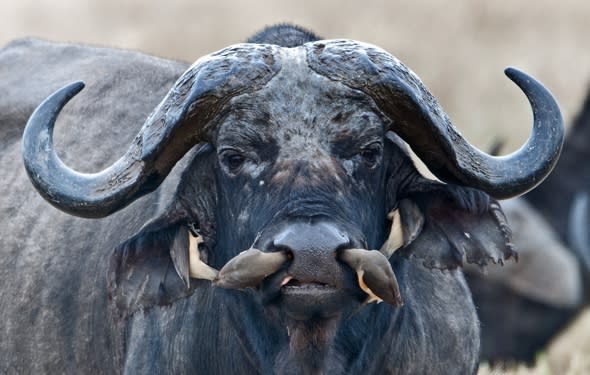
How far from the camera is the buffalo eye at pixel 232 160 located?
5898mm

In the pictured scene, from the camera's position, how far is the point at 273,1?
2325 centimetres

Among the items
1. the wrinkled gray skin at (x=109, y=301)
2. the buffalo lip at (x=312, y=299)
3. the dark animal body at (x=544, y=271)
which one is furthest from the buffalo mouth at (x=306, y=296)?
the dark animal body at (x=544, y=271)

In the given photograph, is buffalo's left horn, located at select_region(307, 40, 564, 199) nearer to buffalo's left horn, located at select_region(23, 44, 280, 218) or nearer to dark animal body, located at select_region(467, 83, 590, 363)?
buffalo's left horn, located at select_region(23, 44, 280, 218)

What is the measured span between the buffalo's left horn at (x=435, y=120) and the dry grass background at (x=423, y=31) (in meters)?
14.8

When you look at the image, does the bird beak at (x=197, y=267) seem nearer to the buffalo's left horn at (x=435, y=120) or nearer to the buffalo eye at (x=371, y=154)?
the buffalo eye at (x=371, y=154)

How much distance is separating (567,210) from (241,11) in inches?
315

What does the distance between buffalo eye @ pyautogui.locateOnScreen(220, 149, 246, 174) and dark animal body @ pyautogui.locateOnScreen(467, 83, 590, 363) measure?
28.5 ft

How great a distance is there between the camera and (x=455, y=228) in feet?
21.0

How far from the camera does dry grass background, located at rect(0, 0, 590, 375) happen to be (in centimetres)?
2184

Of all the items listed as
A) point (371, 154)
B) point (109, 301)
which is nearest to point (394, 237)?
point (371, 154)

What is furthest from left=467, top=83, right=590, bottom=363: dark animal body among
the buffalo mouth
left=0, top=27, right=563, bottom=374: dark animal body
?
the buffalo mouth

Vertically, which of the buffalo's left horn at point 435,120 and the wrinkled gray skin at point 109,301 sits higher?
the buffalo's left horn at point 435,120

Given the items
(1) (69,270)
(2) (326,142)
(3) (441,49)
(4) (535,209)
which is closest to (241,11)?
(3) (441,49)

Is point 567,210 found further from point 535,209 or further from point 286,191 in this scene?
point 286,191
